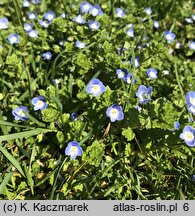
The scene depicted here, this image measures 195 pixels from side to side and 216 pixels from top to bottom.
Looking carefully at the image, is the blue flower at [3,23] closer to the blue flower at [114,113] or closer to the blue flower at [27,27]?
the blue flower at [27,27]

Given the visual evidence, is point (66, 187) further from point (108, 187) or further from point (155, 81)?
point (155, 81)

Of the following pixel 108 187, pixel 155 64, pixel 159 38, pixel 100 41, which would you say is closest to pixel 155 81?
pixel 155 64

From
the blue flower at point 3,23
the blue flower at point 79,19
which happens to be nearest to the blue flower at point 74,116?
the blue flower at point 79,19

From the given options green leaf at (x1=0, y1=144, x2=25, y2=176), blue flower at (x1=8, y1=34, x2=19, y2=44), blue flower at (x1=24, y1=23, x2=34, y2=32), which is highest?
blue flower at (x1=24, y1=23, x2=34, y2=32)

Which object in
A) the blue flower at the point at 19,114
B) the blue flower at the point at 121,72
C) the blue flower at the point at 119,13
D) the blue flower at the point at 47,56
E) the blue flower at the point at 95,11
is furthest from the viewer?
the blue flower at the point at 119,13

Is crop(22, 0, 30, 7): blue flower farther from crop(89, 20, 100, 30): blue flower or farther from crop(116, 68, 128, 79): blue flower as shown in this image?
crop(116, 68, 128, 79): blue flower

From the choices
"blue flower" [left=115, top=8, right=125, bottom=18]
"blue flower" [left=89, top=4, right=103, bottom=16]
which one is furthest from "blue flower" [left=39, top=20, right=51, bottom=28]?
"blue flower" [left=115, top=8, right=125, bottom=18]

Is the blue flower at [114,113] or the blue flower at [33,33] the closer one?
the blue flower at [114,113]
